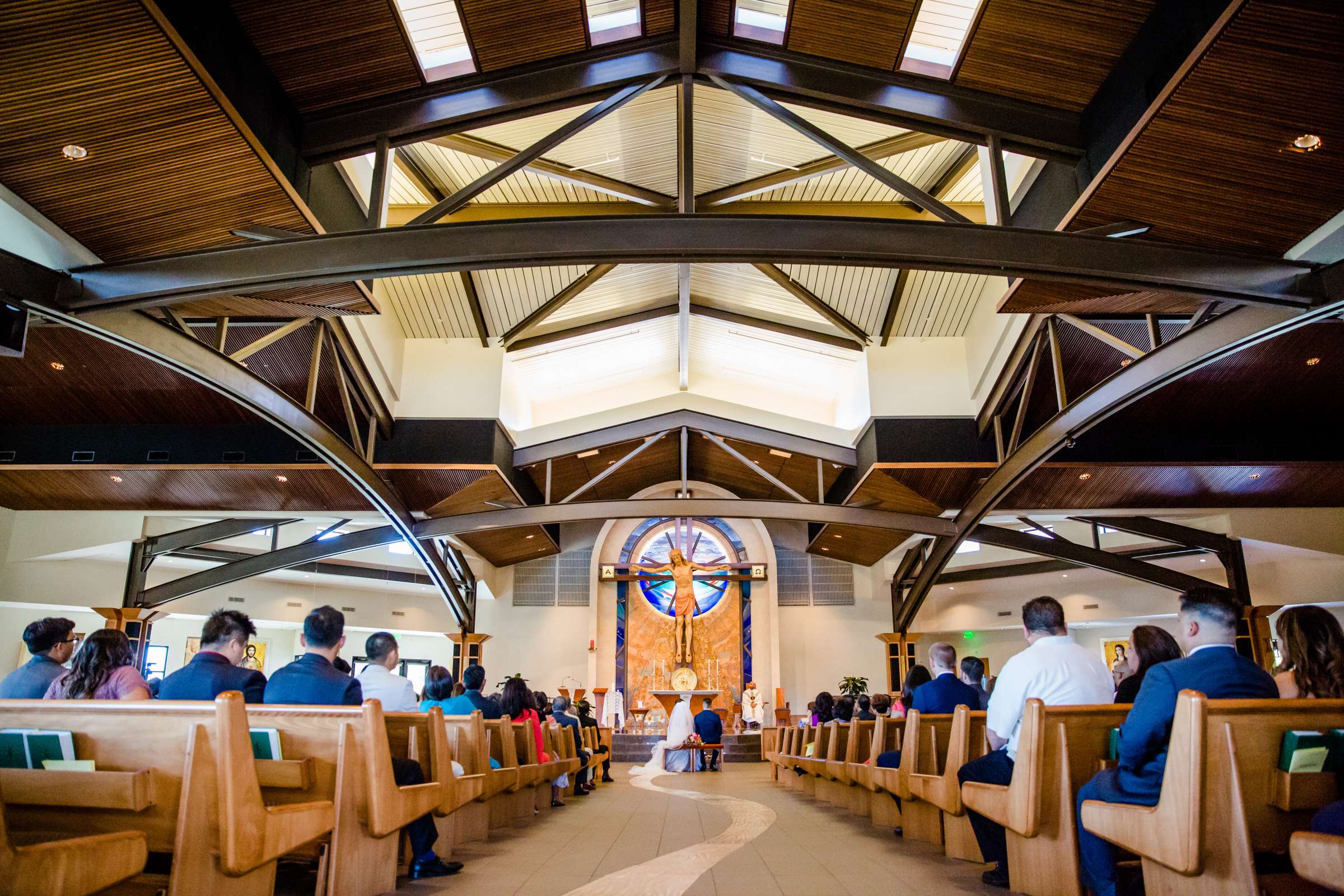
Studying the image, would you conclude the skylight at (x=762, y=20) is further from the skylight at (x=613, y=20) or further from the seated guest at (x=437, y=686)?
the seated guest at (x=437, y=686)

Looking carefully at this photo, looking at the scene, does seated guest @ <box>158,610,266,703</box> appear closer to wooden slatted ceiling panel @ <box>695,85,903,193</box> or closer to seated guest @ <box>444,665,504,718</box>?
seated guest @ <box>444,665,504,718</box>

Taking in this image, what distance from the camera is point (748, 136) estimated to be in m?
8.48

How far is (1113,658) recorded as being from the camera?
16.7 metres

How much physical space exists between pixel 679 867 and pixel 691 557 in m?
14.0

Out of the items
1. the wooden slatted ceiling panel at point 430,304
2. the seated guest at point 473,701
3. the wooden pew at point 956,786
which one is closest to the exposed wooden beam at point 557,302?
the wooden slatted ceiling panel at point 430,304

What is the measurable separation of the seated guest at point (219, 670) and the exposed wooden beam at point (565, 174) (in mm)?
5535

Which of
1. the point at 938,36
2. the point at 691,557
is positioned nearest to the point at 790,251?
the point at 938,36

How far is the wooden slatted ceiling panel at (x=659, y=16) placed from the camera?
607 cm

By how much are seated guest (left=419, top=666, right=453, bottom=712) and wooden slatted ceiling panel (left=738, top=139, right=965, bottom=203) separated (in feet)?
20.9

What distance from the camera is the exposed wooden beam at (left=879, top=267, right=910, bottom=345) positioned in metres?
10.7

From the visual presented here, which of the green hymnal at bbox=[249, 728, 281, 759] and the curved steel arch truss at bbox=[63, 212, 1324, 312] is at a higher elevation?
the curved steel arch truss at bbox=[63, 212, 1324, 312]

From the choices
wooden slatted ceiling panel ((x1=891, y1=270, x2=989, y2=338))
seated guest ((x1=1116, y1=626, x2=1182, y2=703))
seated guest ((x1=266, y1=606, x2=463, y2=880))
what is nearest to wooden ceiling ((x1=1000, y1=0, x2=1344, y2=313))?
seated guest ((x1=1116, y1=626, x2=1182, y2=703))

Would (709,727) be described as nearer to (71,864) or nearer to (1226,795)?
(1226,795)

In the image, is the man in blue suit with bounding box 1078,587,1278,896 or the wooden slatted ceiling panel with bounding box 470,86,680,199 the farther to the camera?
the wooden slatted ceiling panel with bounding box 470,86,680,199
